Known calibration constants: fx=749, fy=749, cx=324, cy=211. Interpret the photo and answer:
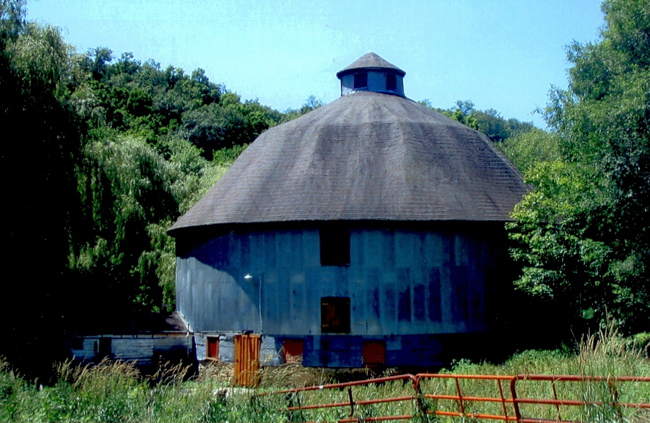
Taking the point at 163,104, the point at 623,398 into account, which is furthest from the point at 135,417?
the point at 163,104

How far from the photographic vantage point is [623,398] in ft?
31.7

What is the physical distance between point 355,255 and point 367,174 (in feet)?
9.66

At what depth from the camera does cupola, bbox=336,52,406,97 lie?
2983cm

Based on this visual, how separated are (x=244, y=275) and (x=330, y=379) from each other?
4089 mm

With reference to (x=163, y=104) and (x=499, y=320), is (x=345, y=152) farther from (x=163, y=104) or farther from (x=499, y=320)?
(x=163, y=104)

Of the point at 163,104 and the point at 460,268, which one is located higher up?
the point at 163,104

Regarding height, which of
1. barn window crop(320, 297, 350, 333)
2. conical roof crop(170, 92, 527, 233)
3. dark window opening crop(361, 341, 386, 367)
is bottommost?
dark window opening crop(361, 341, 386, 367)

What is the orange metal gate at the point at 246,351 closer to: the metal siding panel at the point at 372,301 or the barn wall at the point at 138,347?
the barn wall at the point at 138,347

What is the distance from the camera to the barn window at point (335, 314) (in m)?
21.4

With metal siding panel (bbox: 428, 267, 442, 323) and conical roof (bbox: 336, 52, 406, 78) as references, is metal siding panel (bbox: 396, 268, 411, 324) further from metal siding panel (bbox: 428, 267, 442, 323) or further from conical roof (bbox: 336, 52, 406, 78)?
conical roof (bbox: 336, 52, 406, 78)

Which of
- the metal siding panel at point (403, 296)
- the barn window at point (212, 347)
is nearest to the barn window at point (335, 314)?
the metal siding panel at point (403, 296)

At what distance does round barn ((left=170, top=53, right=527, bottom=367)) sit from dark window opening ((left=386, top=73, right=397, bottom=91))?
6268 mm

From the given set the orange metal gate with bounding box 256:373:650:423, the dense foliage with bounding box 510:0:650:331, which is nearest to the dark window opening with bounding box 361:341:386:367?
the dense foliage with bounding box 510:0:650:331

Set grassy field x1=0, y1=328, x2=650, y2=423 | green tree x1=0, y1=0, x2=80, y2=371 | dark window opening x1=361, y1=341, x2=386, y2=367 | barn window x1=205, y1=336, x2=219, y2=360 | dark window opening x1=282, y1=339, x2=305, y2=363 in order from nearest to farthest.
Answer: grassy field x1=0, y1=328, x2=650, y2=423, green tree x1=0, y1=0, x2=80, y2=371, dark window opening x1=361, y1=341, x2=386, y2=367, dark window opening x1=282, y1=339, x2=305, y2=363, barn window x1=205, y1=336, x2=219, y2=360
